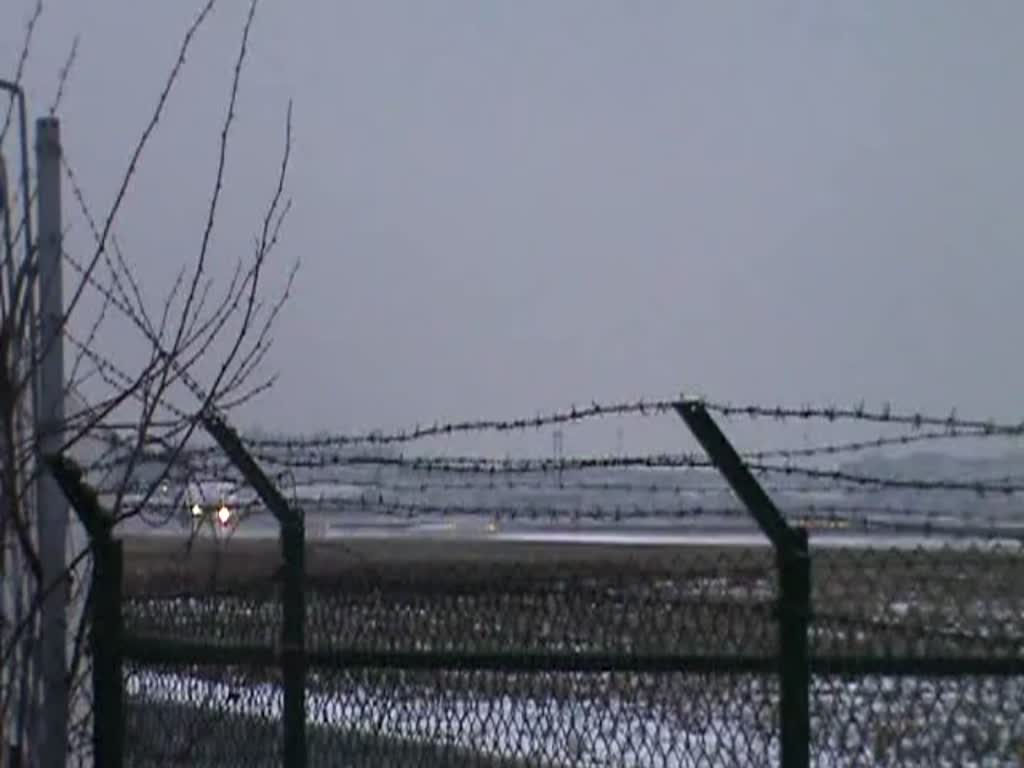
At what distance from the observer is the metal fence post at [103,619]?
5566 millimetres

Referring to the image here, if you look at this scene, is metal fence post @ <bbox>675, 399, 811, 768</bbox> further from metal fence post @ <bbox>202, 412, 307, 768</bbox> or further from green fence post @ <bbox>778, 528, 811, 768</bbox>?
metal fence post @ <bbox>202, 412, 307, 768</bbox>

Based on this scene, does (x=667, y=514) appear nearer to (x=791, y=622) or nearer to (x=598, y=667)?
(x=598, y=667)

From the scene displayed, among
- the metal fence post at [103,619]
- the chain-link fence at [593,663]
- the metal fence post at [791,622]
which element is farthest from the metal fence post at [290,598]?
the metal fence post at [791,622]

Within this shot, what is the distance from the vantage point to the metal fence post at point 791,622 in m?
4.67

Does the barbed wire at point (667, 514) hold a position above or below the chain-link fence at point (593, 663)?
above

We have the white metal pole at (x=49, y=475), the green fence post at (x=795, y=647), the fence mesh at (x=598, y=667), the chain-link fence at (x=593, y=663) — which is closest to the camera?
the green fence post at (x=795, y=647)

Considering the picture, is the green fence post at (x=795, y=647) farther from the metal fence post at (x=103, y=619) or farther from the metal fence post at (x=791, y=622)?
the metal fence post at (x=103, y=619)

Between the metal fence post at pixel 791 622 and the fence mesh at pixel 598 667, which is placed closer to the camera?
the metal fence post at pixel 791 622

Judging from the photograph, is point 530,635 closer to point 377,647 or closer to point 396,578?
point 377,647

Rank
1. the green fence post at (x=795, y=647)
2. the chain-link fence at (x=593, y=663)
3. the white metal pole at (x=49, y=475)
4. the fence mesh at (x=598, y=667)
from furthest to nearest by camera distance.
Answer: the white metal pole at (x=49, y=475) → the fence mesh at (x=598, y=667) → the chain-link fence at (x=593, y=663) → the green fence post at (x=795, y=647)

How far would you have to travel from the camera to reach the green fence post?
4.67 m

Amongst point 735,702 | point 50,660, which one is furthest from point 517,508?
point 50,660

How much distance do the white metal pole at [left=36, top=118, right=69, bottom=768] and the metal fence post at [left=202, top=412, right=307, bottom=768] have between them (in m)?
0.41

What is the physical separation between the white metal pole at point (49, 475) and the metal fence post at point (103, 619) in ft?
0.30
